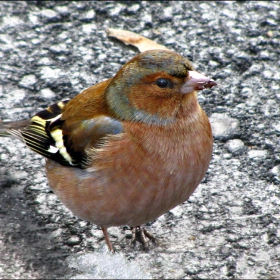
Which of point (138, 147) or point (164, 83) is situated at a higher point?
point (164, 83)

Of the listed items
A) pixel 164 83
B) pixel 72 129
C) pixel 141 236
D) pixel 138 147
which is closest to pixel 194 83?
pixel 164 83

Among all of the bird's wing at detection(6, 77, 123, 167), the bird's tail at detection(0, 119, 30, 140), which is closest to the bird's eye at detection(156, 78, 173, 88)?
the bird's wing at detection(6, 77, 123, 167)

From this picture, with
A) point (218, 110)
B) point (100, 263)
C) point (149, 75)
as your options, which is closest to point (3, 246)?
point (100, 263)

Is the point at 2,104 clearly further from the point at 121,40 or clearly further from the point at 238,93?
the point at 238,93

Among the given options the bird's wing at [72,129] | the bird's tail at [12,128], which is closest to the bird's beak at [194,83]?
the bird's wing at [72,129]

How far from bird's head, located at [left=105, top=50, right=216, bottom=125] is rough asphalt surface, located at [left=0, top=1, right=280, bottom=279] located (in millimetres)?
807

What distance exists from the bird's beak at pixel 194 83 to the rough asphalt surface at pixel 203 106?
36.5 inches

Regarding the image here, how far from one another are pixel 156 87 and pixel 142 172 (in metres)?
0.55

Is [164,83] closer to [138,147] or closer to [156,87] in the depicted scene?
[156,87]

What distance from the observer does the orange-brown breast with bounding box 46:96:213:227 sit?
3.54m

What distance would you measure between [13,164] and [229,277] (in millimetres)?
1861

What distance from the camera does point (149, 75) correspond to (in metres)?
3.73

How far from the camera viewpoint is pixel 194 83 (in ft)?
11.9

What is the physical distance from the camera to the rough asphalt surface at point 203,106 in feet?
12.3
